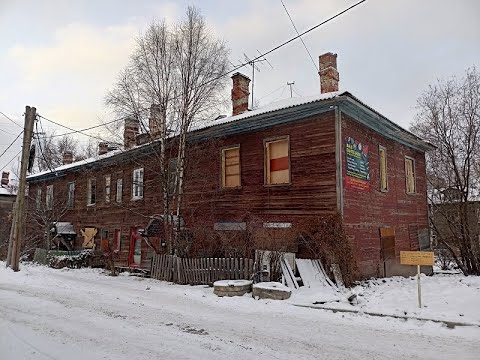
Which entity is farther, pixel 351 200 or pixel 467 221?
pixel 467 221

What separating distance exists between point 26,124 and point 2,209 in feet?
98.2

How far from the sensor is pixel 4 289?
498 inches

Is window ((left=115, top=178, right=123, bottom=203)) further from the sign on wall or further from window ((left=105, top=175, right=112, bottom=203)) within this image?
the sign on wall

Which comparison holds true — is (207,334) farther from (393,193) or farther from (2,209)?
(2,209)

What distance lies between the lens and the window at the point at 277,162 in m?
14.9

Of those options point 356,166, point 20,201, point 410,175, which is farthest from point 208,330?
point 410,175

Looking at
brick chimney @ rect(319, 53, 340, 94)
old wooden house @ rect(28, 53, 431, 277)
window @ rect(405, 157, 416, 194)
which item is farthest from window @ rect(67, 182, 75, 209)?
window @ rect(405, 157, 416, 194)

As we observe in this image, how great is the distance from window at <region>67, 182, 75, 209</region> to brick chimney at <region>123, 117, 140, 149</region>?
12808mm

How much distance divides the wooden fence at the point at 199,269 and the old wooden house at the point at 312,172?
2649 mm

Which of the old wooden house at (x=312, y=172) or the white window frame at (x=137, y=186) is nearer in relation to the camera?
the old wooden house at (x=312, y=172)

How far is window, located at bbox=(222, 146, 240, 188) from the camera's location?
650 inches

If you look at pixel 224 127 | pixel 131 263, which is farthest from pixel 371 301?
pixel 131 263

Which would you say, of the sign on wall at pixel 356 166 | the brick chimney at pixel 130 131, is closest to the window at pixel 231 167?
the brick chimney at pixel 130 131

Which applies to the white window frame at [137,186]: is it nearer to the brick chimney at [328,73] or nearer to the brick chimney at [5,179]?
the brick chimney at [328,73]
